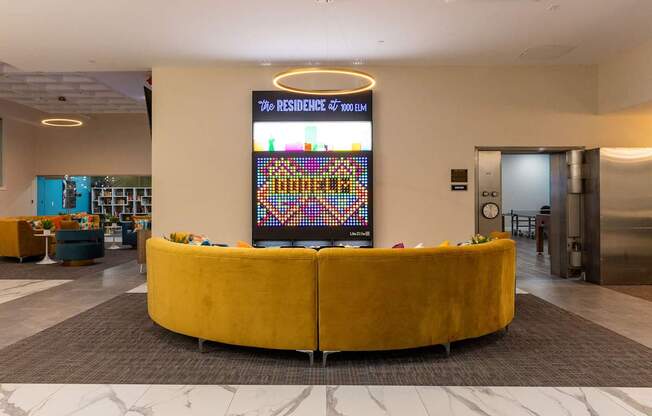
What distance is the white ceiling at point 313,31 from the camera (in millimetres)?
5102

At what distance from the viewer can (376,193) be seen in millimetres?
7305

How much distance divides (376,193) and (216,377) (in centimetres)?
468

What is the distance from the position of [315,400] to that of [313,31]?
472cm

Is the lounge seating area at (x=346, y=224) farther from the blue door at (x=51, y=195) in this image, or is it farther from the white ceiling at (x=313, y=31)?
the blue door at (x=51, y=195)

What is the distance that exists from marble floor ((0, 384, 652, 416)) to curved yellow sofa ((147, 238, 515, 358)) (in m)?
0.48

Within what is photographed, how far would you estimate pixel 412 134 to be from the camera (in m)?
7.36

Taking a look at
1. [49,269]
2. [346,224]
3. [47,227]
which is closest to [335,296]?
[346,224]

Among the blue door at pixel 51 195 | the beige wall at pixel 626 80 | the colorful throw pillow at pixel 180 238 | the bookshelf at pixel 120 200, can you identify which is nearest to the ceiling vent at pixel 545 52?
the beige wall at pixel 626 80

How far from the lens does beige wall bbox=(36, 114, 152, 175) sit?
1373 centimetres

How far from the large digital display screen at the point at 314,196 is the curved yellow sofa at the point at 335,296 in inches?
140

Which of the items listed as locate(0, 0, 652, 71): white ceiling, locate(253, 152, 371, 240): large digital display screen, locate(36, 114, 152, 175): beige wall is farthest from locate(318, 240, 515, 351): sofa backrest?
locate(36, 114, 152, 175): beige wall

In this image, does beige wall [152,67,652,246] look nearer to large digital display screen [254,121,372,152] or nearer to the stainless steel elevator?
large digital display screen [254,121,372,152]

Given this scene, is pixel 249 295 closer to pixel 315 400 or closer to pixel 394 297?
pixel 315 400

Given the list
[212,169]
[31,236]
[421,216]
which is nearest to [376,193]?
[421,216]
